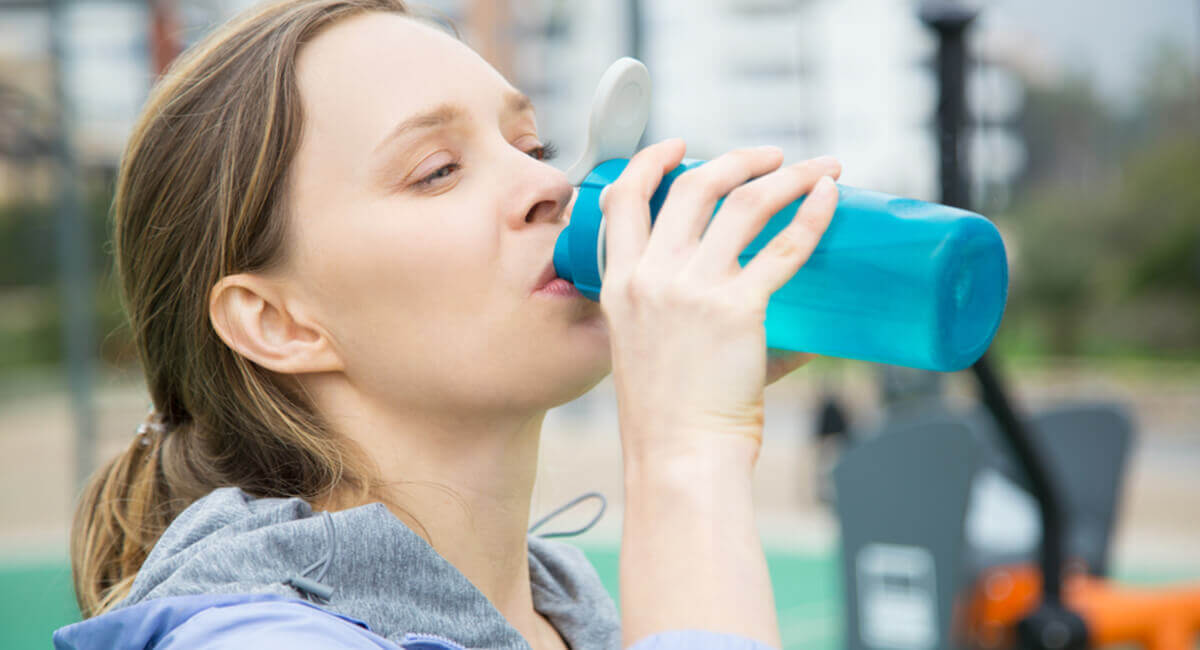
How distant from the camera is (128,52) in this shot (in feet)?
20.8

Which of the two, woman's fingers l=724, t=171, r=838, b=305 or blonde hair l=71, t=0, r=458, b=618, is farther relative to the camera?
blonde hair l=71, t=0, r=458, b=618

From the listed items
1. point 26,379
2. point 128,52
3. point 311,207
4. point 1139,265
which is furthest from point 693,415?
point 26,379

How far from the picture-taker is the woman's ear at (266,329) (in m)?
0.86

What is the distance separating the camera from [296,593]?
720 mm

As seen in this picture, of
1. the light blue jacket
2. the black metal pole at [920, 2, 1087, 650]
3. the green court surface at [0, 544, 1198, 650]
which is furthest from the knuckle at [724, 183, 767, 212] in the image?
the green court surface at [0, 544, 1198, 650]

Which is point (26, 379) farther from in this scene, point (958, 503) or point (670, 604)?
point (670, 604)

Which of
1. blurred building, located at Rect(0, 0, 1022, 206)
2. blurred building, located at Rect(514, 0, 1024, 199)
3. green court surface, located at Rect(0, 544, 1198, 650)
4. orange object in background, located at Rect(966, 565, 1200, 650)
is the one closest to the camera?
orange object in background, located at Rect(966, 565, 1200, 650)

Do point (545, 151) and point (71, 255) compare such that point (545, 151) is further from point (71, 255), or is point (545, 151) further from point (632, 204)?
point (71, 255)

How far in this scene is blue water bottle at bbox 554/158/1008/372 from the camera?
659mm

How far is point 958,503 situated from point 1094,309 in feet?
24.7

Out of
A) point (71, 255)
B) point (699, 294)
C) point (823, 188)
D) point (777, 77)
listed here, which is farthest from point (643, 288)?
point (777, 77)

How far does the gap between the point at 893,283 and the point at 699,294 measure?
0.13 m

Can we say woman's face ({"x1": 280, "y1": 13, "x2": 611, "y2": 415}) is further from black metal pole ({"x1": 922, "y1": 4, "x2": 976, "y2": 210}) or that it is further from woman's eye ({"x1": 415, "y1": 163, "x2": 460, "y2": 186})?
black metal pole ({"x1": 922, "y1": 4, "x2": 976, "y2": 210})

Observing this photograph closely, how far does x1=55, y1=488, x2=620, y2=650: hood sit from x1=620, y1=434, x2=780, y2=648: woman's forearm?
21cm
